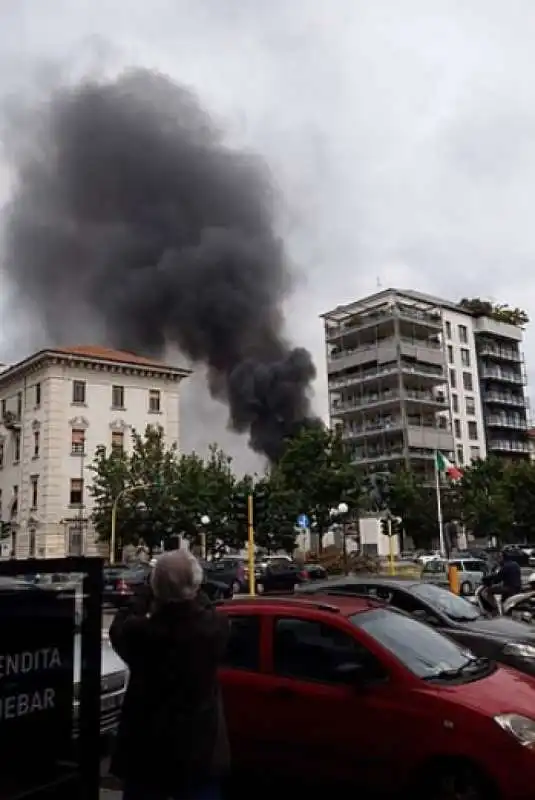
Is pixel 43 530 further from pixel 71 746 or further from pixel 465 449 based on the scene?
pixel 71 746

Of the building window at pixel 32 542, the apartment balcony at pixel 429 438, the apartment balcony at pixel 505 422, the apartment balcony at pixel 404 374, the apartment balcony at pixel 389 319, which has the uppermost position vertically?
the apartment balcony at pixel 389 319

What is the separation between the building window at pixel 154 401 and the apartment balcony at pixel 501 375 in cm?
3451

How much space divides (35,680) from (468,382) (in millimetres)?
71869

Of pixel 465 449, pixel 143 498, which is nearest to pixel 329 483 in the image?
pixel 143 498

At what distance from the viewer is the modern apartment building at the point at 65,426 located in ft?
156

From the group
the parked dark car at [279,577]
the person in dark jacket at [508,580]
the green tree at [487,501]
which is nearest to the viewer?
the person in dark jacket at [508,580]

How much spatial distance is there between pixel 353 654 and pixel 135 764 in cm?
212

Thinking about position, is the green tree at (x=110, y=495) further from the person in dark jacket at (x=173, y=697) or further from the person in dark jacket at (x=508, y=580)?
the person in dark jacket at (x=173, y=697)

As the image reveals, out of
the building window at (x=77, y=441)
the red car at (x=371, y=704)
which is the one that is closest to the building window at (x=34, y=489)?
the building window at (x=77, y=441)

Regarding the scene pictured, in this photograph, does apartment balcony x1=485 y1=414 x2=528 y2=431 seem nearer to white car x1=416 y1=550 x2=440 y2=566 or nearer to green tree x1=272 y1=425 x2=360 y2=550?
white car x1=416 y1=550 x2=440 y2=566

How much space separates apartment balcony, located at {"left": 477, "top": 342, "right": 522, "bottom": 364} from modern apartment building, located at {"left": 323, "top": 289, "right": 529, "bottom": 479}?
12 cm

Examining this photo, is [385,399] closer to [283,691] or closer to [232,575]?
[232,575]

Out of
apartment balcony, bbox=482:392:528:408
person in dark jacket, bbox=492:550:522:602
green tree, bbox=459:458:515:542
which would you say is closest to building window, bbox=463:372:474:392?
apartment balcony, bbox=482:392:528:408

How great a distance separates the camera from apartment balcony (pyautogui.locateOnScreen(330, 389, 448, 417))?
217 feet
